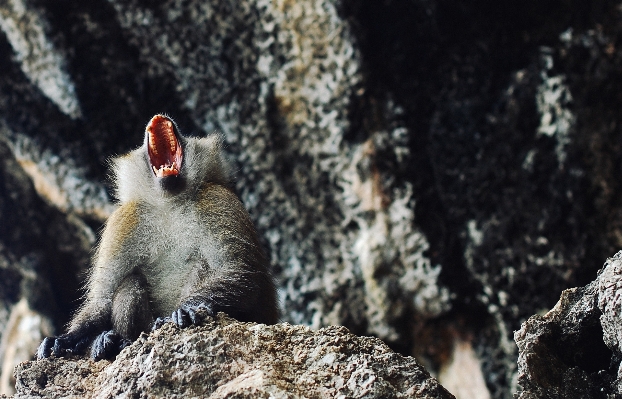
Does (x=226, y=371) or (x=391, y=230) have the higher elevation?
(x=391, y=230)

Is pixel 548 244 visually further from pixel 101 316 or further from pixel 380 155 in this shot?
pixel 101 316

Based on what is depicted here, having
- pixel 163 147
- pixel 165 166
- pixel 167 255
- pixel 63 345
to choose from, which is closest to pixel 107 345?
pixel 63 345

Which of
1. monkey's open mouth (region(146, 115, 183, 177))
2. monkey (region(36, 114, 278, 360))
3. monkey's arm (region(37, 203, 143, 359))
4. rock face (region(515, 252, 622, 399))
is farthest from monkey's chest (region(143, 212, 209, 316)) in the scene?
rock face (region(515, 252, 622, 399))

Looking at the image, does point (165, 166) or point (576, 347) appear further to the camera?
point (165, 166)

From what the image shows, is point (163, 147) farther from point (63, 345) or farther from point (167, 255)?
point (63, 345)

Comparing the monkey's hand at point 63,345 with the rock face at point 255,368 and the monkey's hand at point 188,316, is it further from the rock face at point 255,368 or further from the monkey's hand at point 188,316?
the monkey's hand at point 188,316

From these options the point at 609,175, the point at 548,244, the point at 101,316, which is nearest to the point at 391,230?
the point at 548,244
